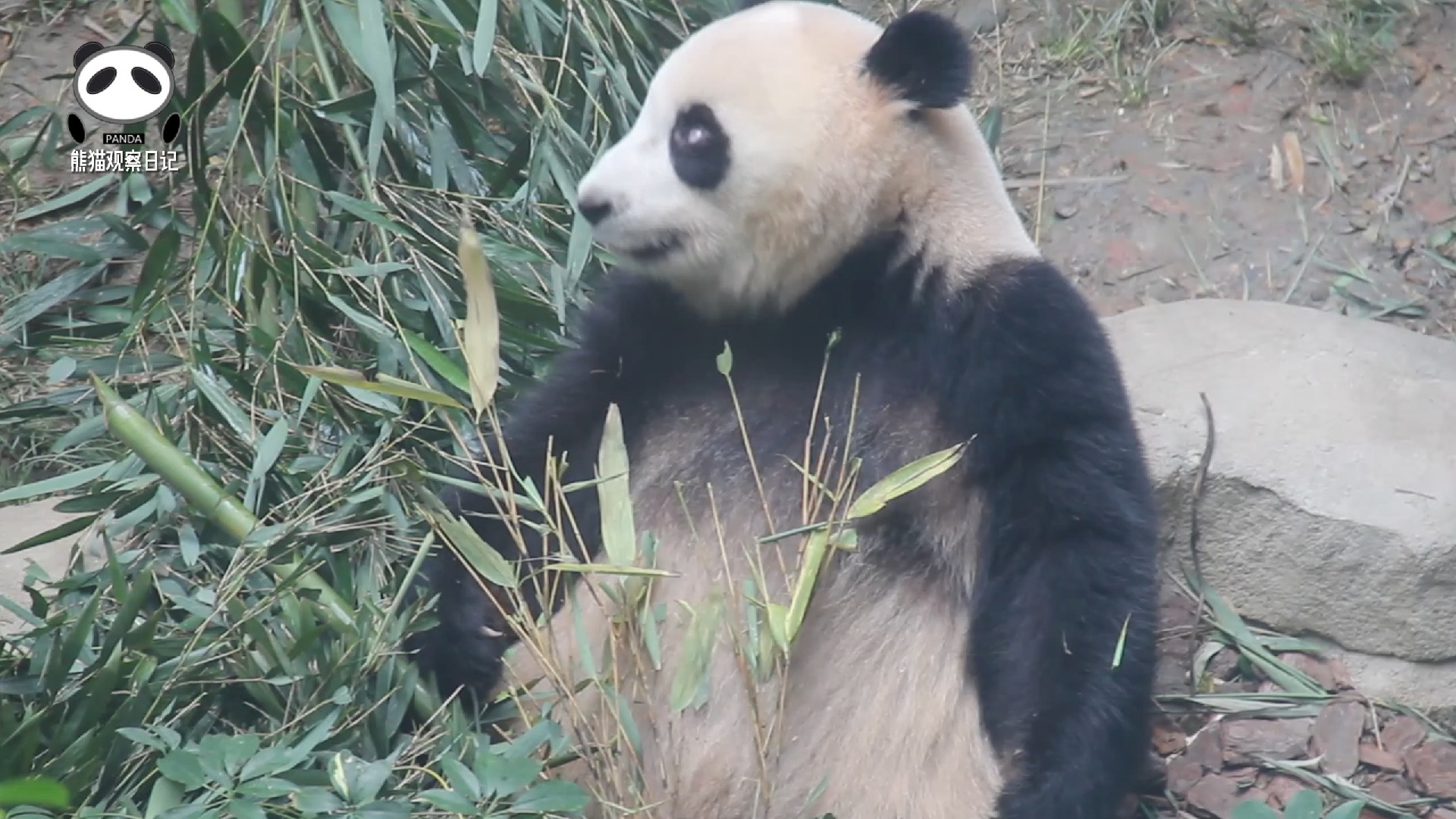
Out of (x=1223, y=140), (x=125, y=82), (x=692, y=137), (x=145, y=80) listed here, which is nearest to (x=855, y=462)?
(x=692, y=137)

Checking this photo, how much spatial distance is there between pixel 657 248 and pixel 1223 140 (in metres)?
2.55

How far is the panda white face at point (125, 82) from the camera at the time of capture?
4.07 m

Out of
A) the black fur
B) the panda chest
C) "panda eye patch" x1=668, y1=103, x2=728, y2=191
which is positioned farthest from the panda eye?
the panda chest

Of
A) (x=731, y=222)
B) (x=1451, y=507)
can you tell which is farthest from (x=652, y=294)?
(x=1451, y=507)

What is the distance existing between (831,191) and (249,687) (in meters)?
1.47

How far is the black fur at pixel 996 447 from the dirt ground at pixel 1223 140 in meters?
1.65

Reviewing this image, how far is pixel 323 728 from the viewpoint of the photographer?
2781 millimetres

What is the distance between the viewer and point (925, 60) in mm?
3012

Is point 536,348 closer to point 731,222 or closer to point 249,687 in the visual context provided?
point 731,222

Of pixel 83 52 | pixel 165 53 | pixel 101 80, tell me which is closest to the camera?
pixel 165 53

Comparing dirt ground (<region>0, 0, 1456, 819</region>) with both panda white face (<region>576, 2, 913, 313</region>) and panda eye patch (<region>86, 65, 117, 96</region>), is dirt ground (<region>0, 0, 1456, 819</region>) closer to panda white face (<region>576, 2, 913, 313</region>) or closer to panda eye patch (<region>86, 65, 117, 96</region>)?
panda eye patch (<region>86, 65, 117, 96</region>)

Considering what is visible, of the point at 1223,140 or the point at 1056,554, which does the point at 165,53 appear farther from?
the point at 1223,140

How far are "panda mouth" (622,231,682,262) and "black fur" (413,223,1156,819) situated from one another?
0.66 ft

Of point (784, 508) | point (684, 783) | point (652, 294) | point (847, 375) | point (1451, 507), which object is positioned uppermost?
point (652, 294)
